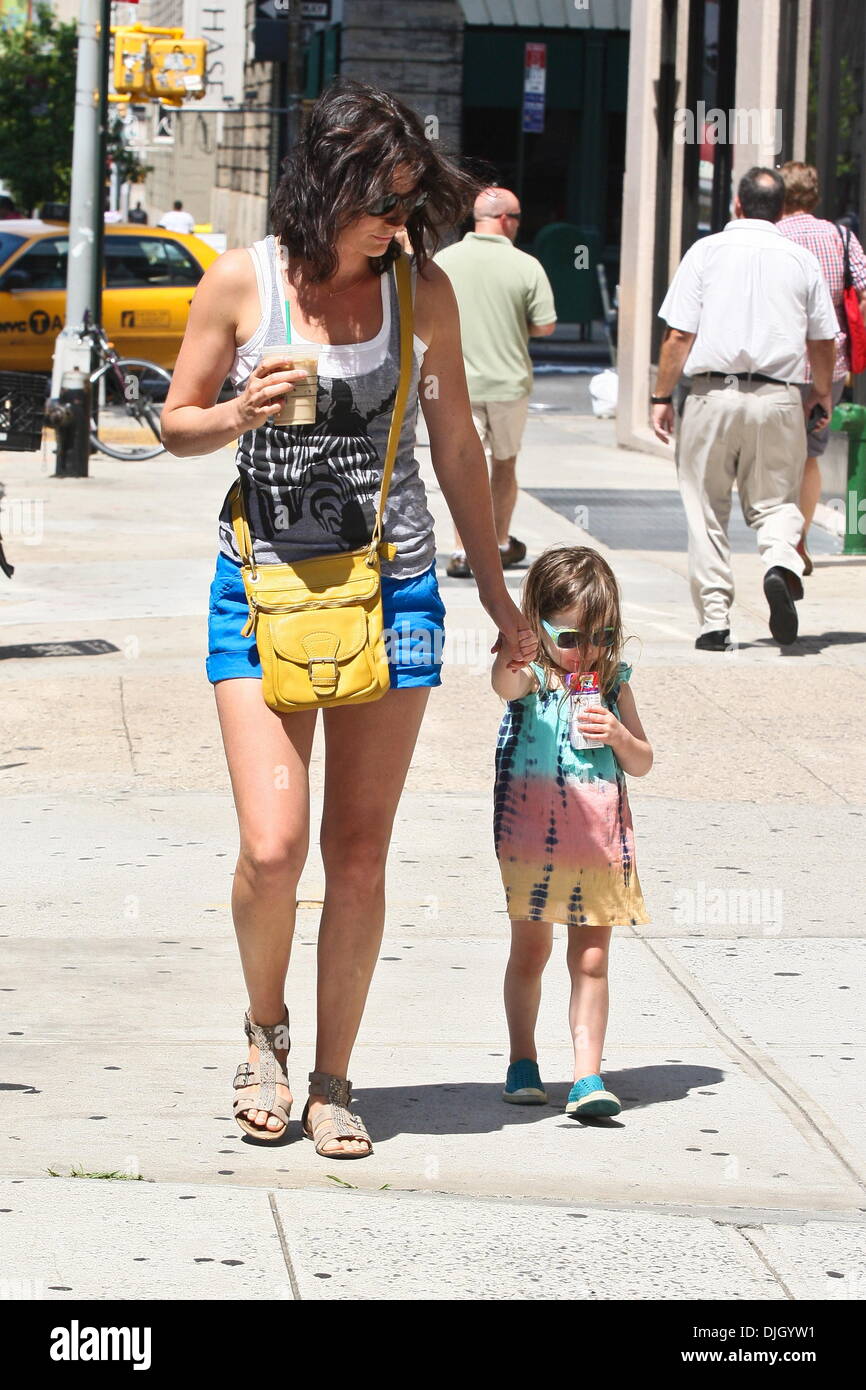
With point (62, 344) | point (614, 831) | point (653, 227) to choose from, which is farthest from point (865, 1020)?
point (653, 227)

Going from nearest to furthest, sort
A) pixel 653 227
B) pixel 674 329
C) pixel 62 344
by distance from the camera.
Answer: pixel 674 329 → pixel 62 344 → pixel 653 227

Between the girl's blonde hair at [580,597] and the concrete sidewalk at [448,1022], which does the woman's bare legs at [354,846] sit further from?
the girl's blonde hair at [580,597]

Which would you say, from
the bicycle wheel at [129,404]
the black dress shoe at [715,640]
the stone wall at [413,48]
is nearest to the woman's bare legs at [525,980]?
the black dress shoe at [715,640]

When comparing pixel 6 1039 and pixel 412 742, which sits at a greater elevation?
pixel 412 742

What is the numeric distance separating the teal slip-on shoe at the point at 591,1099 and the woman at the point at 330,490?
46cm

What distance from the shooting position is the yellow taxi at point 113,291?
65.9ft

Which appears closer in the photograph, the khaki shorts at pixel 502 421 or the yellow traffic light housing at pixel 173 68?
the khaki shorts at pixel 502 421

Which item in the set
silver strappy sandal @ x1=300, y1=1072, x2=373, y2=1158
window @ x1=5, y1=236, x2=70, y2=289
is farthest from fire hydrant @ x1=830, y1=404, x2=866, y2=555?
window @ x1=5, y1=236, x2=70, y2=289

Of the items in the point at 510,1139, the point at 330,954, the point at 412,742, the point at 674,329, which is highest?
the point at 674,329

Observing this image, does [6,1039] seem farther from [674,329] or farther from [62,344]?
[62,344]

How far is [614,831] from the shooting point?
14.2 feet

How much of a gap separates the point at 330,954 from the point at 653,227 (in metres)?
15.0

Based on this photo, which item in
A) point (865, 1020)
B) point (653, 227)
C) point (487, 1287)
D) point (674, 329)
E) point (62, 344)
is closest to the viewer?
point (487, 1287)

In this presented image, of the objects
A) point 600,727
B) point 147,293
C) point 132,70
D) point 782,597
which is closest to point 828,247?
point 782,597
